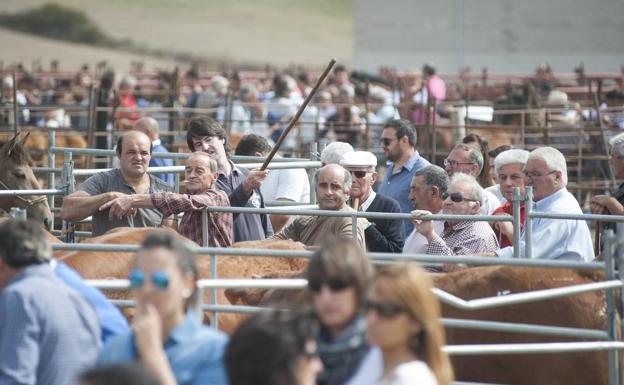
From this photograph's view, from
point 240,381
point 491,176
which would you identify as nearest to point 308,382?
point 240,381

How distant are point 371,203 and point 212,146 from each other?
49.6 inches

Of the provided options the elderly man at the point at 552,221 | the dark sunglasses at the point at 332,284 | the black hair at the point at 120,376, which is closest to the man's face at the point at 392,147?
the elderly man at the point at 552,221

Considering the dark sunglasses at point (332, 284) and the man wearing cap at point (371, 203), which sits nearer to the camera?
the dark sunglasses at point (332, 284)

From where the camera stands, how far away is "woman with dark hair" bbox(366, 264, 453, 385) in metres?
4.23

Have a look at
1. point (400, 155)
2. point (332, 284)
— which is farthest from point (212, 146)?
point (332, 284)

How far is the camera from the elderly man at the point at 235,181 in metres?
8.72

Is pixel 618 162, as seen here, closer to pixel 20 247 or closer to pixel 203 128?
pixel 203 128

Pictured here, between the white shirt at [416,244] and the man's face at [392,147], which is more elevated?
the man's face at [392,147]

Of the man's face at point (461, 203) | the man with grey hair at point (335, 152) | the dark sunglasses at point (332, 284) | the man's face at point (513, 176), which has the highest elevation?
the man with grey hair at point (335, 152)

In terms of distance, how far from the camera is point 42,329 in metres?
4.74

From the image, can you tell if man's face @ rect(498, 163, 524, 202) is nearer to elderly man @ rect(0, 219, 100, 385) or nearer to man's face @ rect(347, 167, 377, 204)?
man's face @ rect(347, 167, 377, 204)

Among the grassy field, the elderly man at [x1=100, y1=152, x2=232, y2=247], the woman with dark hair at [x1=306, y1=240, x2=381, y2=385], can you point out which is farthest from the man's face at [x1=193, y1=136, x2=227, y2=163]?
the grassy field

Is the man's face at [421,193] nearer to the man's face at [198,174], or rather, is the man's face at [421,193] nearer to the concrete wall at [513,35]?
the man's face at [198,174]

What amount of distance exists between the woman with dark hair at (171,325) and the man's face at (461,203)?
4.31m
